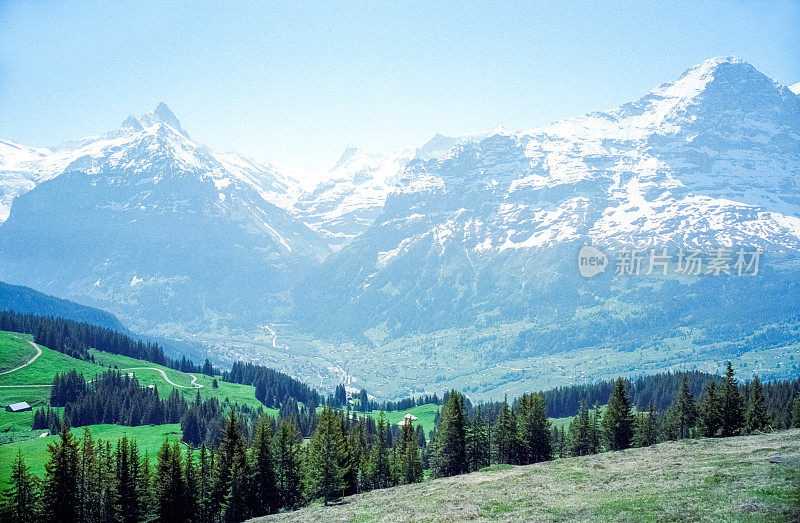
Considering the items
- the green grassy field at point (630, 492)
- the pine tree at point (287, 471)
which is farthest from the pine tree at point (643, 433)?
the pine tree at point (287, 471)

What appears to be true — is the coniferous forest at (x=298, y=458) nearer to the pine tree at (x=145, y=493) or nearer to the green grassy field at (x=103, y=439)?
the pine tree at (x=145, y=493)

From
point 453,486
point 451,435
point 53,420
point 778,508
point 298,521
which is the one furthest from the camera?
point 53,420

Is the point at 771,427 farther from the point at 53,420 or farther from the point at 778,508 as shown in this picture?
the point at 53,420

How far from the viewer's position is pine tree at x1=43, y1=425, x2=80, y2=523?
81.1 meters

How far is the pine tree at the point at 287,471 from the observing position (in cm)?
9681

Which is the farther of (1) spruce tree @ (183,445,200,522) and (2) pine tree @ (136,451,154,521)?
(1) spruce tree @ (183,445,200,522)

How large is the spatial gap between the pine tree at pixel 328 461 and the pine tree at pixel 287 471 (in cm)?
298

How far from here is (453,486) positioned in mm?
79312

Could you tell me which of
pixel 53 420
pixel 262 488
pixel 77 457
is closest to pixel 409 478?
pixel 262 488

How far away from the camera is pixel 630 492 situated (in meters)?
55.0

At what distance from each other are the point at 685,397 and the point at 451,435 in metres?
62.6

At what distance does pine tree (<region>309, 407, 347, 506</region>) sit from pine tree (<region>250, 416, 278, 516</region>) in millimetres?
7191

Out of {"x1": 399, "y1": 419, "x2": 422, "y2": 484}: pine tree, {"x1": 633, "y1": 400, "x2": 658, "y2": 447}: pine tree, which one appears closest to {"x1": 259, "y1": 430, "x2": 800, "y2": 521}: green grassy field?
{"x1": 399, "y1": 419, "x2": 422, "y2": 484}: pine tree

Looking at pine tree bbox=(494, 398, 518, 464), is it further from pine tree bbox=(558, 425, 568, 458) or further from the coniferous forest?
pine tree bbox=(558, 425, 568, 458)
